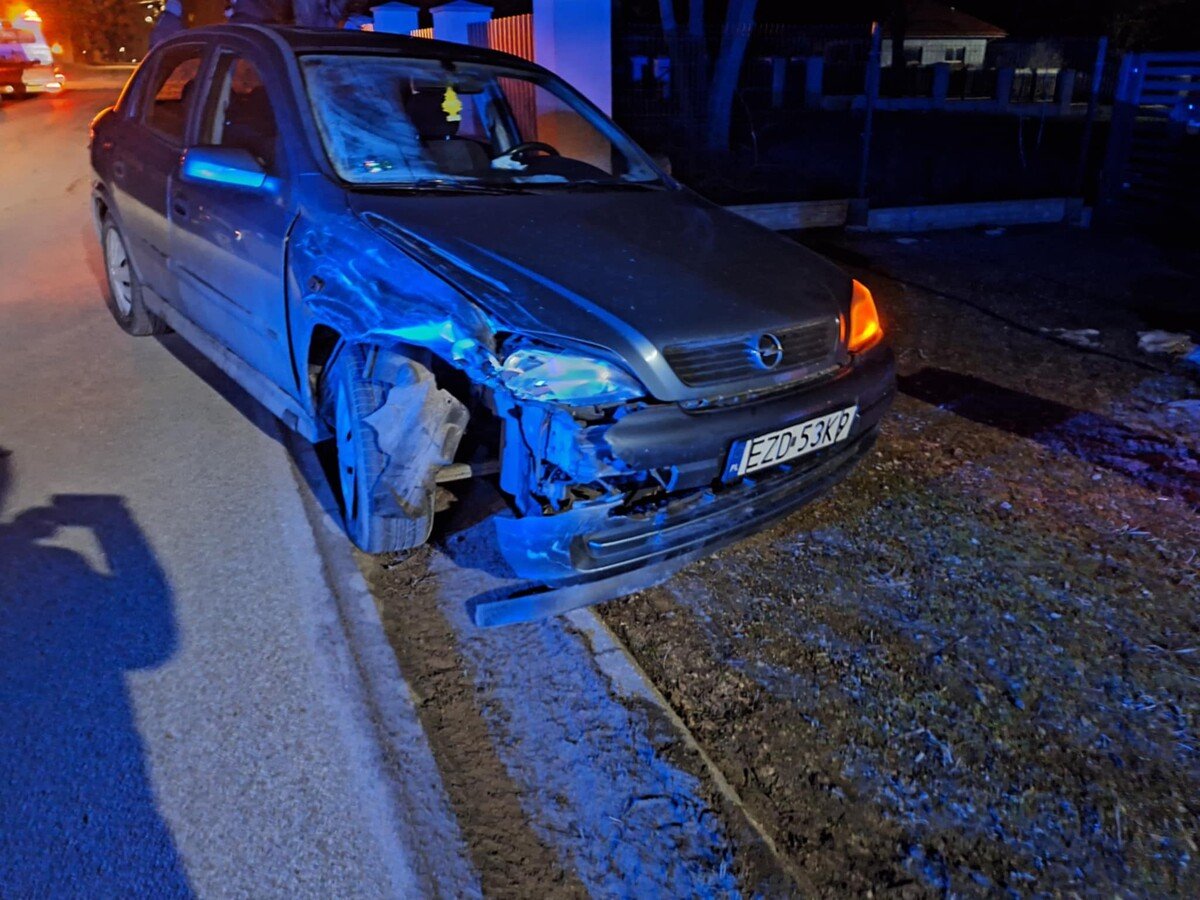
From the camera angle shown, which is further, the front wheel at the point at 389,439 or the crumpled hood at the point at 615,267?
the front wheel at the point at 389,439

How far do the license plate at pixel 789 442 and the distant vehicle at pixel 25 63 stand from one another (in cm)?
2719

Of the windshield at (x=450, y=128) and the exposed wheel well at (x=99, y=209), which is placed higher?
the windshield at (x=450, y=128)

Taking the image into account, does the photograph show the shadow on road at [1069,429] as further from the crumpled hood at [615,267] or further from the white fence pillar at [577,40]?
the white fence pillar at [577,40]

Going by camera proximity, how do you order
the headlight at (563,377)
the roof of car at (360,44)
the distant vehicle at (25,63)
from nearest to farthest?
the headlight at (563,377) < the roof of car at (360,44) < the distant vehicle at (25,63)

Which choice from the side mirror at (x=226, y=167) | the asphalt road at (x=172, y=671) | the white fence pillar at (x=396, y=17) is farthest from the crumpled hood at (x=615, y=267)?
the white fence pillar at (x=396, y=17)

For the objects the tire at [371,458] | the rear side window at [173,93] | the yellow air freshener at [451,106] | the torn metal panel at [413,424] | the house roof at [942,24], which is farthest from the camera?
the house roof at [942,24]

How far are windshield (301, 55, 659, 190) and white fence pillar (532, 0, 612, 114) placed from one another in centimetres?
395

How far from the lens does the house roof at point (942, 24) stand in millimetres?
35938

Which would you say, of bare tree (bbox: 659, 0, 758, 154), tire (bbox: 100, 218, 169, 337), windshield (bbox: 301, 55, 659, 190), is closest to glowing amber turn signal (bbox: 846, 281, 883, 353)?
windshield (bbox: 301, 55, 659, 190)

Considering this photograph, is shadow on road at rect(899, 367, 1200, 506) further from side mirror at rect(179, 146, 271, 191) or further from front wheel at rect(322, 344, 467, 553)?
side mirror at rect(179, 146, 271, 191)

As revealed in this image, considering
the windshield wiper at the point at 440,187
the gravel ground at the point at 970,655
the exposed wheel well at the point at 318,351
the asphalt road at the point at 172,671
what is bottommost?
the gravel ground at the point at 970,655

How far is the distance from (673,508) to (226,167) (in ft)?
7.52

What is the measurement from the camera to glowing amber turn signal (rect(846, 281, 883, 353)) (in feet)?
10.8

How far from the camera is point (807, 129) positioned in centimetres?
2098
